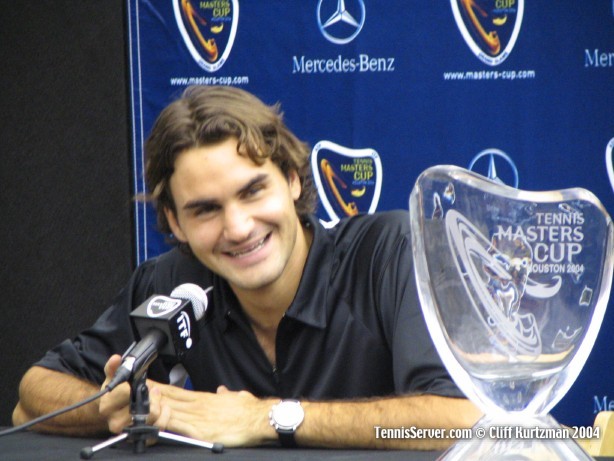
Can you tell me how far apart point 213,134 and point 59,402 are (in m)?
0.66

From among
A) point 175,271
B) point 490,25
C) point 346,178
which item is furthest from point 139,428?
point 490,25

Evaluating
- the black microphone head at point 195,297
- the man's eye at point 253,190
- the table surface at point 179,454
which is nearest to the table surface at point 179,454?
the table surface at point 179,454

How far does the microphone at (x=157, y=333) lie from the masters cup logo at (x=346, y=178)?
1.58 metres

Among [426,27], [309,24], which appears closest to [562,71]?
[426,27]

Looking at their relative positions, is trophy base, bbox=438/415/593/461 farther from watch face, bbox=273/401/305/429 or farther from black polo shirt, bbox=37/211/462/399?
black polo shirt, bbox=37/211/462/399

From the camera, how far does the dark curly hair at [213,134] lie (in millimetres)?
1826

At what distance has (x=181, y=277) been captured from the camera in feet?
6.96

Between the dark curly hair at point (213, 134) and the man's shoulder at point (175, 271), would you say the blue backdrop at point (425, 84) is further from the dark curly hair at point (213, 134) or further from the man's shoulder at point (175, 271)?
the man's shoulder at point (175, 271)

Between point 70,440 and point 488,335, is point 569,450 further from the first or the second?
point 70,440

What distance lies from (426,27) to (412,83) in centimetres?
19

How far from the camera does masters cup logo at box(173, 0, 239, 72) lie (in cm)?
299

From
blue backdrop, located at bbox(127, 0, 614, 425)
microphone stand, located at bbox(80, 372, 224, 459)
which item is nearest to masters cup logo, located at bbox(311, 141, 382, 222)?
blue backdrop, located at bbox(127, 0, 614, 425)

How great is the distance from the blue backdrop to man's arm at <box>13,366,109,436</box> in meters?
1.27

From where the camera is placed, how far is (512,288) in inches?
37.5
